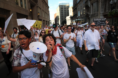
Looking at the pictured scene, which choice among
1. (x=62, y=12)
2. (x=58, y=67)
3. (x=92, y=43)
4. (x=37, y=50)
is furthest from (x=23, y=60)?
(x=62, y=12)

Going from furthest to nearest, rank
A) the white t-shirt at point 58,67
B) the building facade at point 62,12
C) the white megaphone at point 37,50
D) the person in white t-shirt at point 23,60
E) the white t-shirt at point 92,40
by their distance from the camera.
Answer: the building facade at point 62,12 < the white t-shirt at point 92,40 < the white t-shirt at point 58,67 < the person in white t-shirt at point 23,60 < the white megaphone at point 37,50

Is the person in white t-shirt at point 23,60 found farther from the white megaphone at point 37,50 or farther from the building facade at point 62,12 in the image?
the building facade at point 62,12

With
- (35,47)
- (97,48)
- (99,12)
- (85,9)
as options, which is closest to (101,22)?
(97,48)

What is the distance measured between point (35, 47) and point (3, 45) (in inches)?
109

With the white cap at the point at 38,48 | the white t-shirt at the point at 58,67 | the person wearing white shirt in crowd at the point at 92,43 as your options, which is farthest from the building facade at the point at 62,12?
the white cap at the point at 38,48

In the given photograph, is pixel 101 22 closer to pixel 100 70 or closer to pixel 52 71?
pixel 100 70

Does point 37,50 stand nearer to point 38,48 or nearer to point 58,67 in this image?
point 38,48

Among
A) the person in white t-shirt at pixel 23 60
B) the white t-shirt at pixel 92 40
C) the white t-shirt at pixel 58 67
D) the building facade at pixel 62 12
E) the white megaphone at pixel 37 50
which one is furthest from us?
the building facade at pixel 62 12

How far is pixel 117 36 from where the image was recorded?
512 cm

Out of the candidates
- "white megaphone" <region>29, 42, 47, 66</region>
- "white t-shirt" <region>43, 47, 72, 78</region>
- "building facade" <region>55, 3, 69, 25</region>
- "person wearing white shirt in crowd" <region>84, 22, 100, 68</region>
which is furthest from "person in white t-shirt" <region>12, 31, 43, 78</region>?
"building facade" <region>55, 3, 69, 25</region>

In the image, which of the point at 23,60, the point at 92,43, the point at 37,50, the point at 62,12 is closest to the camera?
the point at 37,50

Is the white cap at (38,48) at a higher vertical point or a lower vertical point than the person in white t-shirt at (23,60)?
higher

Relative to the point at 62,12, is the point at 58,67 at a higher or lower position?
lower

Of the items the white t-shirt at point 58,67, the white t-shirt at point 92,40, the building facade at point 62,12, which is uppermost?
the building facade at point 62,12
